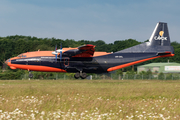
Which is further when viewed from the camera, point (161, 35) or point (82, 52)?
A: point (161, 35)

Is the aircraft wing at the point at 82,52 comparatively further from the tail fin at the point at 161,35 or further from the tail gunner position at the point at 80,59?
the tail fin at the point at 161,35

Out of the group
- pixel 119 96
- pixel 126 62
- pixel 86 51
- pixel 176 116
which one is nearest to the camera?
pixel 176 116

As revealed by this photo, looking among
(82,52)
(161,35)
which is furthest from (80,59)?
(161,35)

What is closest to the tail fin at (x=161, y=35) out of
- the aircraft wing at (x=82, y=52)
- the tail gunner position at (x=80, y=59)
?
the tail gunner position at (x=80, y=59)

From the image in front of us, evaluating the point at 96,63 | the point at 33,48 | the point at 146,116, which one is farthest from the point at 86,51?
the point at 33,48

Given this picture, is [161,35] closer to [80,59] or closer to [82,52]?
[82,52]

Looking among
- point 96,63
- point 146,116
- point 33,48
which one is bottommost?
point 146,116

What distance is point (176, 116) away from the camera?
31.0ft

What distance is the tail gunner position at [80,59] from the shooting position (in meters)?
34.2

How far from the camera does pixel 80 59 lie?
3475cm

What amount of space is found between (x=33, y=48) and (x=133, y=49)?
6909 centimetres

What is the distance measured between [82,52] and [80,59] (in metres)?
1.76

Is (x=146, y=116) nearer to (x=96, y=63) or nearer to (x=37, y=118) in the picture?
(x=37, y=118)

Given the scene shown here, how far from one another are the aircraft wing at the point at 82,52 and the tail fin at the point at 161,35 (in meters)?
10.6
